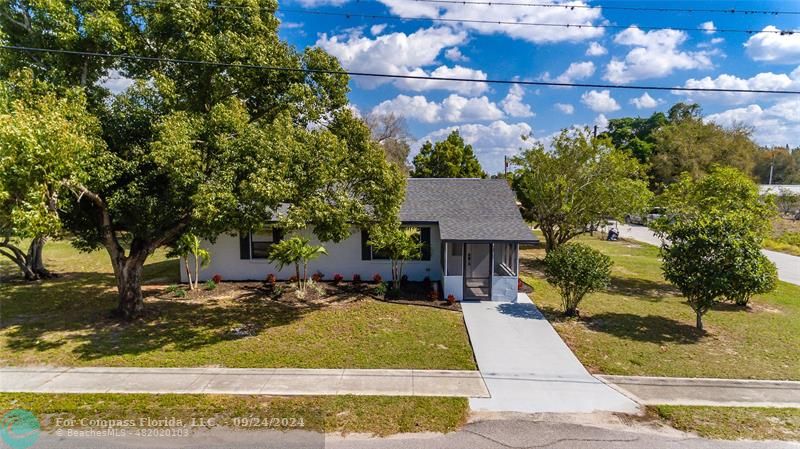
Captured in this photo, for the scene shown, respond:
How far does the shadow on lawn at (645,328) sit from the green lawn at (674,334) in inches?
0.9

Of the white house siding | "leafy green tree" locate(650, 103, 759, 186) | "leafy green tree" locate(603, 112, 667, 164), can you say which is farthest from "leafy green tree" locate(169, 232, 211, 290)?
"leafy green tree" locate(603, 112, 667, 164)

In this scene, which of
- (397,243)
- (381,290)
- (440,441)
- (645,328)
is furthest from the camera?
(381,290)

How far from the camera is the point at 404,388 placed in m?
7.59

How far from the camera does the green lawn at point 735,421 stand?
6.29m

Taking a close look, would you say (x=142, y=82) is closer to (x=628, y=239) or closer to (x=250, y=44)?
(x=250, y=44)

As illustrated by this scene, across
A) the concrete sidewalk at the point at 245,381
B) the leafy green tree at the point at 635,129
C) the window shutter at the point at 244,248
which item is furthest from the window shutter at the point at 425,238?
the leafy green tree at the point at 635,129

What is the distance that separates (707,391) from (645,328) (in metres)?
3.72

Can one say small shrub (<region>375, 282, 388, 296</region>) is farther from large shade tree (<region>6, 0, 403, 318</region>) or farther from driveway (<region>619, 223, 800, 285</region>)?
driveway (<region>619, 223, 800, 285</region>)

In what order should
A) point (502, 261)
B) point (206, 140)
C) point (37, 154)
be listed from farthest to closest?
point (502, 261) < point (206, 140) < point (37, 154)

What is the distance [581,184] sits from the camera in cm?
1877

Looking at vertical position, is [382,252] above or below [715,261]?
below

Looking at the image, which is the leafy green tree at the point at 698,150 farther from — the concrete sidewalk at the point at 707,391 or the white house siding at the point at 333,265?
the concrete sidewalk at the point at 707,391

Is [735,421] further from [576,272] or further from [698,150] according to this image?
[698,150]

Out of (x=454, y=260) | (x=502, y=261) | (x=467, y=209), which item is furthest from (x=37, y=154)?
(x=502, y=261)
